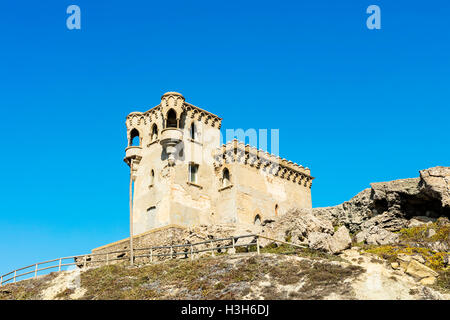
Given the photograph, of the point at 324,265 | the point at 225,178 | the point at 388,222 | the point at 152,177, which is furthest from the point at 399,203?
the point at 152,177

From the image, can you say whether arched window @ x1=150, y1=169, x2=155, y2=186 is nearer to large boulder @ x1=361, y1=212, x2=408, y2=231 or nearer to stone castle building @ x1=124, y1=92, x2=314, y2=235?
stone castle building @ x1=124, y1=92, x2=314, y2=235

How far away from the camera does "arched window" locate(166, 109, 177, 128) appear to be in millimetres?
42031

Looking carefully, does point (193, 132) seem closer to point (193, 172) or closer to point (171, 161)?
point (193, 172)

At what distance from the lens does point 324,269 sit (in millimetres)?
23062

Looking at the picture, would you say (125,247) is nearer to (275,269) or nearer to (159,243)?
(159,243)

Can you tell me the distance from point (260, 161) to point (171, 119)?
340 inches

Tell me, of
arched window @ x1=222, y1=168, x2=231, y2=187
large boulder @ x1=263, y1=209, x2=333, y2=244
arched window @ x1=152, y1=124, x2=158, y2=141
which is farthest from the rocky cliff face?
arched window @ x1=152, y1=124, x2=158, y2=141

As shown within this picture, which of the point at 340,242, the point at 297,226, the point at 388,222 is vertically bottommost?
the point at 340,242

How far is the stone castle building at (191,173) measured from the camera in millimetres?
40062

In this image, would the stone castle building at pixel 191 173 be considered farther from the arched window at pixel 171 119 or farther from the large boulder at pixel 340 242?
the large boulder at pixel 340 242

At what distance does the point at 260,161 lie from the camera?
44656 mm

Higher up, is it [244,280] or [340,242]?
[340,242]

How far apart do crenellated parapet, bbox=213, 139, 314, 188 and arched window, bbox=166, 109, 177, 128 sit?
4310mm
